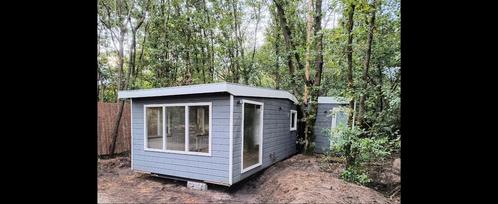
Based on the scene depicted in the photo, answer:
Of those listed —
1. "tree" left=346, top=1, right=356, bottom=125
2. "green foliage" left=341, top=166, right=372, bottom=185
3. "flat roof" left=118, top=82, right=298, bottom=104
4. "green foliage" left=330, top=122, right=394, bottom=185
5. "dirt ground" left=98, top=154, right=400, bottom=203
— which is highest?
"tree" left=346, top=1, right=356, bottom=125

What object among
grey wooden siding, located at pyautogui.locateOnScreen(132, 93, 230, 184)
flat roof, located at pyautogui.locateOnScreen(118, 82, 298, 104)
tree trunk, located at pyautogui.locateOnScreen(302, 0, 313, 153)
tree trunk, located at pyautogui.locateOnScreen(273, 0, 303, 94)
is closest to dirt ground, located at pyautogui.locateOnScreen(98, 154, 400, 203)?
grey wooden siding, located at pyautogui.locateOnScreen(132, 93, 230, 184)

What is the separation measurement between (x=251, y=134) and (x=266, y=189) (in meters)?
1.13

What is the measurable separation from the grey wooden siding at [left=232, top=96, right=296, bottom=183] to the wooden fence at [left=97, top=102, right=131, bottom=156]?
14.6 feet

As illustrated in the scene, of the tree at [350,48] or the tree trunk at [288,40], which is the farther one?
the tree trunk at [288,40]

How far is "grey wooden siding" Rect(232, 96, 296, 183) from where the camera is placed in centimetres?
525

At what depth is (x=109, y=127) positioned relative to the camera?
7.98 meters

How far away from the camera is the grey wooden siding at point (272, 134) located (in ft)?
17.2

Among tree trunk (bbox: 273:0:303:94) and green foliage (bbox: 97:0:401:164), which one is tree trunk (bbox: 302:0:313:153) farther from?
tree trunk (bbox: 273:0:303:94)

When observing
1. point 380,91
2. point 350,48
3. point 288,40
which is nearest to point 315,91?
point 288,40

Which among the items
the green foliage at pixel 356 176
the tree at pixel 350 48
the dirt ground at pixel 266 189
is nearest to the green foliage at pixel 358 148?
the green foliage at pixel 356 176

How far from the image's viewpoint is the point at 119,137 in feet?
27.2

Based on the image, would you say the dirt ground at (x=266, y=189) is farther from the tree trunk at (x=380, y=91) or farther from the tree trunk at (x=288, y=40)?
the tree trunk at (x=288, y=40)
